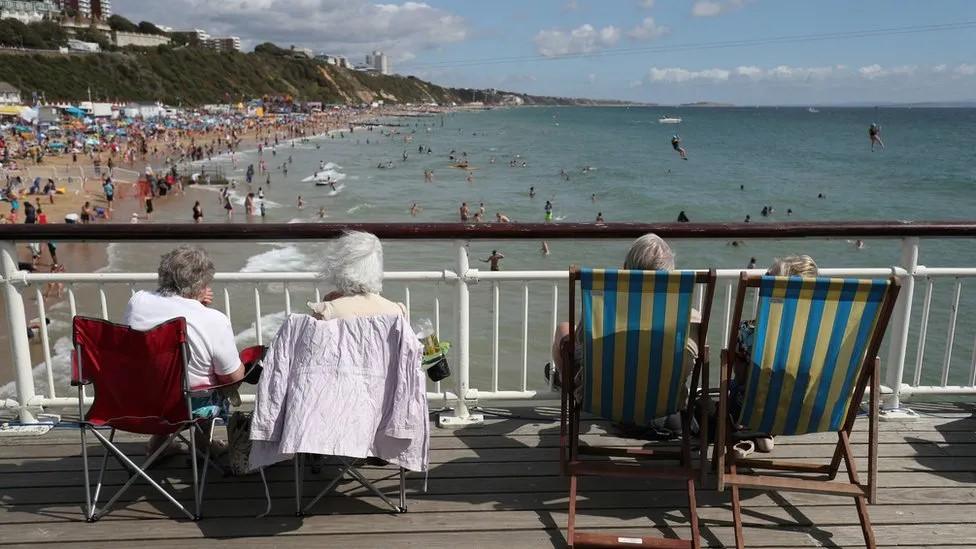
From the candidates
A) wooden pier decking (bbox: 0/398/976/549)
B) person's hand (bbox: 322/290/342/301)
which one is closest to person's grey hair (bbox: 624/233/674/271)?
wooden pier decking (bbox: 0/398/976/549)

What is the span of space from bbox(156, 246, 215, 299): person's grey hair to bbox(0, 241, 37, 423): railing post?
128 centimetres

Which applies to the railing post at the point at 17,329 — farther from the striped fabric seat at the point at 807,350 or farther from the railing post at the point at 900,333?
the railing post at the point at 900,333

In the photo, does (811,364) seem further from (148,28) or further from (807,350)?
(148,28)

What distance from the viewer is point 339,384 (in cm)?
275

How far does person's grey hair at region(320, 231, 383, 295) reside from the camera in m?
2.90

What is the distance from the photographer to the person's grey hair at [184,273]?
2963mm

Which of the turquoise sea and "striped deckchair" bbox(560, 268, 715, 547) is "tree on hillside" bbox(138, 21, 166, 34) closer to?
the turquoise sea

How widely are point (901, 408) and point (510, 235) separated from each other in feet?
8.19

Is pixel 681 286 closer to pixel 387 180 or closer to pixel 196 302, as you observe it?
pixel 196 302

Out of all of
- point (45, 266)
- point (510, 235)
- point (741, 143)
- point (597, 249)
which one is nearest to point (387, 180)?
point (597, 249)

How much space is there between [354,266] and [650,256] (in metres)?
1.23

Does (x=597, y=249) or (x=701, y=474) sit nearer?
(x=701, y=474)

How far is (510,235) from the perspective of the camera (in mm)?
3697

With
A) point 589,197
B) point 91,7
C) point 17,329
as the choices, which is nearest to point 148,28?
point 91,7
